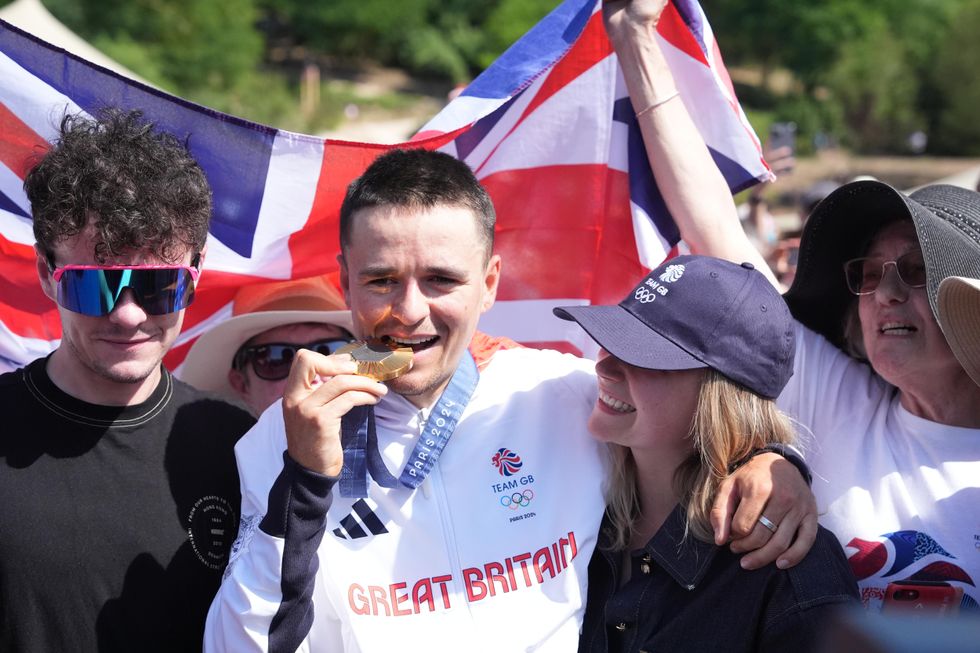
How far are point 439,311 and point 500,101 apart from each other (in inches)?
49.4

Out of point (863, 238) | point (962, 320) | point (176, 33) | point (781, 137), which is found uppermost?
point (176, 33)

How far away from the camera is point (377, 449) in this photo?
8.87 ft

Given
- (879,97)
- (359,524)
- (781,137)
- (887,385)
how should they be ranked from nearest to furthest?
(359,524)
(887,385)
(781,137)
(879,97)

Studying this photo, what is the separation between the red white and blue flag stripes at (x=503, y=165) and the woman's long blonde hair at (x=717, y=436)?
112cm

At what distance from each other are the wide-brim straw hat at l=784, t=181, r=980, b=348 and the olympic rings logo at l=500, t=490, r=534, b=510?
3.74 feet

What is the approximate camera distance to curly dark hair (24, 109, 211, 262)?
2.74 m

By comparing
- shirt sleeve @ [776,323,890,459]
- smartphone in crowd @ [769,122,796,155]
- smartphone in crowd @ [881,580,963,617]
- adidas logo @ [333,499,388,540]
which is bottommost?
smartphone in crowd @ [881,580,963,617]

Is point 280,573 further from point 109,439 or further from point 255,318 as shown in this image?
point 255,318

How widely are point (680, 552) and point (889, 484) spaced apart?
2.13ft

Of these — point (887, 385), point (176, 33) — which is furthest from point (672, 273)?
point (176, 33)

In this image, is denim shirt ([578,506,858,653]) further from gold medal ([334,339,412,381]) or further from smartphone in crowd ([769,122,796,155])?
smartphone in crowd ([769,122,796,155])

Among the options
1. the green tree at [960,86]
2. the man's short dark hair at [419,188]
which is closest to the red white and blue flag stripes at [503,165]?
the man's short dark hair at [419,188]

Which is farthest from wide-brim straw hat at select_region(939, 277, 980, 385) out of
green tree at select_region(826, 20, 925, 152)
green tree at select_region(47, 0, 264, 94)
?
green tree at select_region(826, 20, 925, 152)

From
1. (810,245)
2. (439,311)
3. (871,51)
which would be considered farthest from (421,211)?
(871,51)
